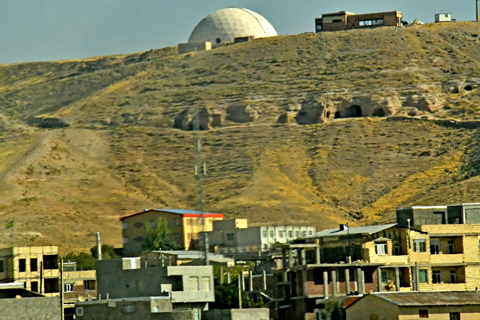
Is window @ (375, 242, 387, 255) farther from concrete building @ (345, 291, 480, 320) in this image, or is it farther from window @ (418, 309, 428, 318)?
window @ (418, 309, 428, 318)

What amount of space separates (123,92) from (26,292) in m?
108

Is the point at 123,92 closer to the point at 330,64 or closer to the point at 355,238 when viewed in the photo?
the point at 330,64

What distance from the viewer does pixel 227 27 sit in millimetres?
174875

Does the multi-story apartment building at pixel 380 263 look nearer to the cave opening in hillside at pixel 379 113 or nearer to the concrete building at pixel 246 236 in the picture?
the concrete building at pixel 246 236

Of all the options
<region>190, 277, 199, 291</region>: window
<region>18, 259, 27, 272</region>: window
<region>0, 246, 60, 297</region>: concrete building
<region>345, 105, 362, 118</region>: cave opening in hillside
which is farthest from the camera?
<region>345, 105, 362, 118</region>: cave opening in hillside

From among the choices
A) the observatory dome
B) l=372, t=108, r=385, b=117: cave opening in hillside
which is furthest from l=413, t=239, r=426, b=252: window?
the observatory dome

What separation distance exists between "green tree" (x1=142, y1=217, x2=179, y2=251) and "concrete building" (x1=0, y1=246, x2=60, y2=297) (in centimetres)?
2508

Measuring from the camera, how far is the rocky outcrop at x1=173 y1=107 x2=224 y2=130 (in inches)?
5709

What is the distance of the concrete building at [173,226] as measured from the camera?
104 meters

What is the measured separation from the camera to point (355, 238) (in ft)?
233

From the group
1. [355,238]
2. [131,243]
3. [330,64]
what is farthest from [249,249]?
[330,64]

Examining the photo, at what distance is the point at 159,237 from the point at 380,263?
118 feet

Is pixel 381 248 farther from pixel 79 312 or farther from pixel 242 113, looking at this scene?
pixel 242 113

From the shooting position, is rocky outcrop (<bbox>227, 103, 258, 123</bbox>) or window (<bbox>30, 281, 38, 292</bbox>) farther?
rocky outcrop (<bbox>227, 103, 258, 123</bbox>)
